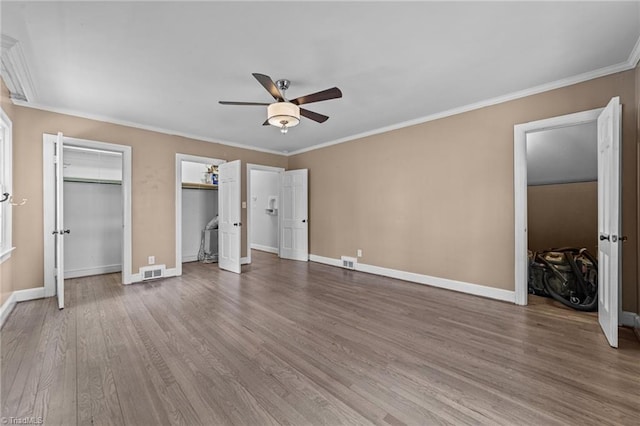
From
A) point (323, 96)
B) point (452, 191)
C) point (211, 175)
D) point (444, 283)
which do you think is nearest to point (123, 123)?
point (211, 175)

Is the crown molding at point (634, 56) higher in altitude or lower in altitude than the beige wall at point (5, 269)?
higher

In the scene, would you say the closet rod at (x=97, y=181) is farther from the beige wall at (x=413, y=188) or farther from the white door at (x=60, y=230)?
the white door at (x=60, y=230)

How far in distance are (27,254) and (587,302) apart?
7.03m

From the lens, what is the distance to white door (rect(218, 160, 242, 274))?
199 inches

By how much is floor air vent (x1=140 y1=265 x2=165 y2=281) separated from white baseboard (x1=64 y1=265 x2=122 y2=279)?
45.0 inches

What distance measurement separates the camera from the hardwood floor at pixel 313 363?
1587 millimetres

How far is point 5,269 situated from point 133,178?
1.89 metres

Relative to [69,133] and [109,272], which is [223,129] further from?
[109,272]

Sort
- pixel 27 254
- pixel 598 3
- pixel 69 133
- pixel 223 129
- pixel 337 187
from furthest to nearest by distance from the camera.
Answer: pixel 337 187, pixel 223 129, pixel 69 133, pixel 27 254, pixel 598 3

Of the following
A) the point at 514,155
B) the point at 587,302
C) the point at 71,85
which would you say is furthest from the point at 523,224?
the point at 71,85

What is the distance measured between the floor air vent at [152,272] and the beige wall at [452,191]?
10.6ft

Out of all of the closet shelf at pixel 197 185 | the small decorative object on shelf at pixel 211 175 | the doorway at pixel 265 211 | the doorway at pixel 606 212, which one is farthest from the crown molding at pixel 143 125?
the doorway at pixel 265 211

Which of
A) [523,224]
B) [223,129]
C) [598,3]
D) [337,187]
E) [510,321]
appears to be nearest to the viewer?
[598,3]

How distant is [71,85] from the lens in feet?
10.2
